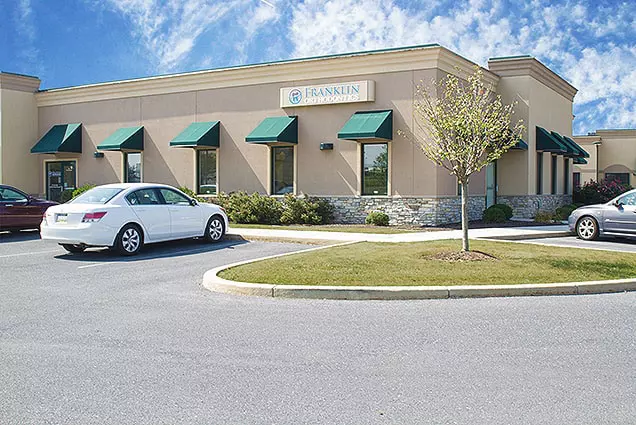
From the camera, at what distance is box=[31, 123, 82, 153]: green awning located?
89.6 feet

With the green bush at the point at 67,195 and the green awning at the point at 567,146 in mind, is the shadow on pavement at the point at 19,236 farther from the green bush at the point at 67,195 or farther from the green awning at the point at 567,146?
the green awning at the point at 567,146

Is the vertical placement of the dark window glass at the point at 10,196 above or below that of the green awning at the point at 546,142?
below

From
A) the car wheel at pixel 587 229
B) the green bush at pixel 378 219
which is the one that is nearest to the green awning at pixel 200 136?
the green bush at pixel 378 219

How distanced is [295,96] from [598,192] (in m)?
16.7

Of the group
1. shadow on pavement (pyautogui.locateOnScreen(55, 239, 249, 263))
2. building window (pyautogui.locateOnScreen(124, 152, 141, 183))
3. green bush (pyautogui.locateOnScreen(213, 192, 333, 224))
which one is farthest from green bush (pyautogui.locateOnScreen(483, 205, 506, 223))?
building window (pyautogui.locateOnScreen(124, 152, 141, 183))

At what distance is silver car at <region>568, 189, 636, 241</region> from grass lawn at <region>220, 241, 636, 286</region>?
4.15 metres

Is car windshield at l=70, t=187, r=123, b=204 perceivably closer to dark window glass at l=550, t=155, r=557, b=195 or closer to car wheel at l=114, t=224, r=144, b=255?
car wheel at l=114, t=224, r=144, b=255

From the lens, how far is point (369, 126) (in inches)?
798

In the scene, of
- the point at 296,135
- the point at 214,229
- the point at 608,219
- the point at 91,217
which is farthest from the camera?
the point at 296,135

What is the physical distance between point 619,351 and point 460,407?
2.45 meters

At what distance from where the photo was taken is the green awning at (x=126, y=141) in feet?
82.8

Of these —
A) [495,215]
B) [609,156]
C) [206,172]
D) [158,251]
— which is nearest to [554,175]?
[495,215]

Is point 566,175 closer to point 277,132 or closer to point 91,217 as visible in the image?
point 277,132

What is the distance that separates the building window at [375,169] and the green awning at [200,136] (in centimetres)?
598
